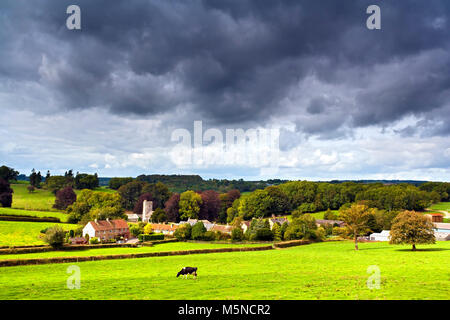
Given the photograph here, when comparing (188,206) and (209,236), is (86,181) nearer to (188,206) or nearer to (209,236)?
(188,206)

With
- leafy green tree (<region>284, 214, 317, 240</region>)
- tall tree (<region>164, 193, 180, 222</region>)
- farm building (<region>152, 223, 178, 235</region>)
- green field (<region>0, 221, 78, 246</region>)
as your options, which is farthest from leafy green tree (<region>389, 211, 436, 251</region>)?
tall tree (<region>164, 193, 180, 222</region>)

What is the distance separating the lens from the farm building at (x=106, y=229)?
253ft

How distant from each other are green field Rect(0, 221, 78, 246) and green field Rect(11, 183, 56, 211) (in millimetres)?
40015

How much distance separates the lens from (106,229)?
79875mm

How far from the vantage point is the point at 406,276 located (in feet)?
76.2

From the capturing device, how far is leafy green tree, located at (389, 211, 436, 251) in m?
43.0

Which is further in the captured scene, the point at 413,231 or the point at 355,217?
the point at 355,217

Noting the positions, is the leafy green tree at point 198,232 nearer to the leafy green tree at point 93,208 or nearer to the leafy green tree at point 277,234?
the leafy green tree at point 277,234

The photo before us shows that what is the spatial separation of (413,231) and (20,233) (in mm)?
71042

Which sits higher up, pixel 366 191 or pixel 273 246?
pixel 366 191

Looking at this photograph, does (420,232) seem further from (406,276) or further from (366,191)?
(366,191)

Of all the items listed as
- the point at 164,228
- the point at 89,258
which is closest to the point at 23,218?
the point at 164,228
